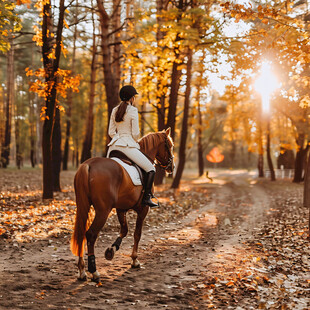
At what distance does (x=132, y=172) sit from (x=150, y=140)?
3.79 feet

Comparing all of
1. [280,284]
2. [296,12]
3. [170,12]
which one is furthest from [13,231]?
[296,12]

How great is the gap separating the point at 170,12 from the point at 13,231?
1015 cm

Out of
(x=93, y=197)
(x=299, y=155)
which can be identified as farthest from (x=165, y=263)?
(x=299, y=155)

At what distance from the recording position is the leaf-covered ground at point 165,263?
535 centimetres

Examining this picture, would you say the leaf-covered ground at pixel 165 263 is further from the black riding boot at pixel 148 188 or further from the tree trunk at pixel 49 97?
the black riding boot at pixel 148 188

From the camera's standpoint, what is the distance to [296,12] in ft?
56.1

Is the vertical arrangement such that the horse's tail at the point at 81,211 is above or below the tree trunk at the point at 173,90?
below

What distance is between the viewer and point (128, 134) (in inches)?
268

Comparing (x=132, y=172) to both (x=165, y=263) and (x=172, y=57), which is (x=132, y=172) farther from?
(x=172, y=57)

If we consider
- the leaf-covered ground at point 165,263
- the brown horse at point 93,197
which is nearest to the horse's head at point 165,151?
the brown horse at point 93,197

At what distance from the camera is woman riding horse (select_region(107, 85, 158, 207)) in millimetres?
6734

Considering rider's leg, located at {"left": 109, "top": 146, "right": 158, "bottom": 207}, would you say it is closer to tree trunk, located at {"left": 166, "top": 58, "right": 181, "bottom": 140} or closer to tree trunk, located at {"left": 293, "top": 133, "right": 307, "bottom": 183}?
tree trunk, located at {"left": 166, "top": 58, "right": 181, "bottom": 140}

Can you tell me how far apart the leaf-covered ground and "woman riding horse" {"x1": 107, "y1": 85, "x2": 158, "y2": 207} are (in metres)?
1.70

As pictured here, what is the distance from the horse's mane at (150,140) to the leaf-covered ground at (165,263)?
2454 millimetres
